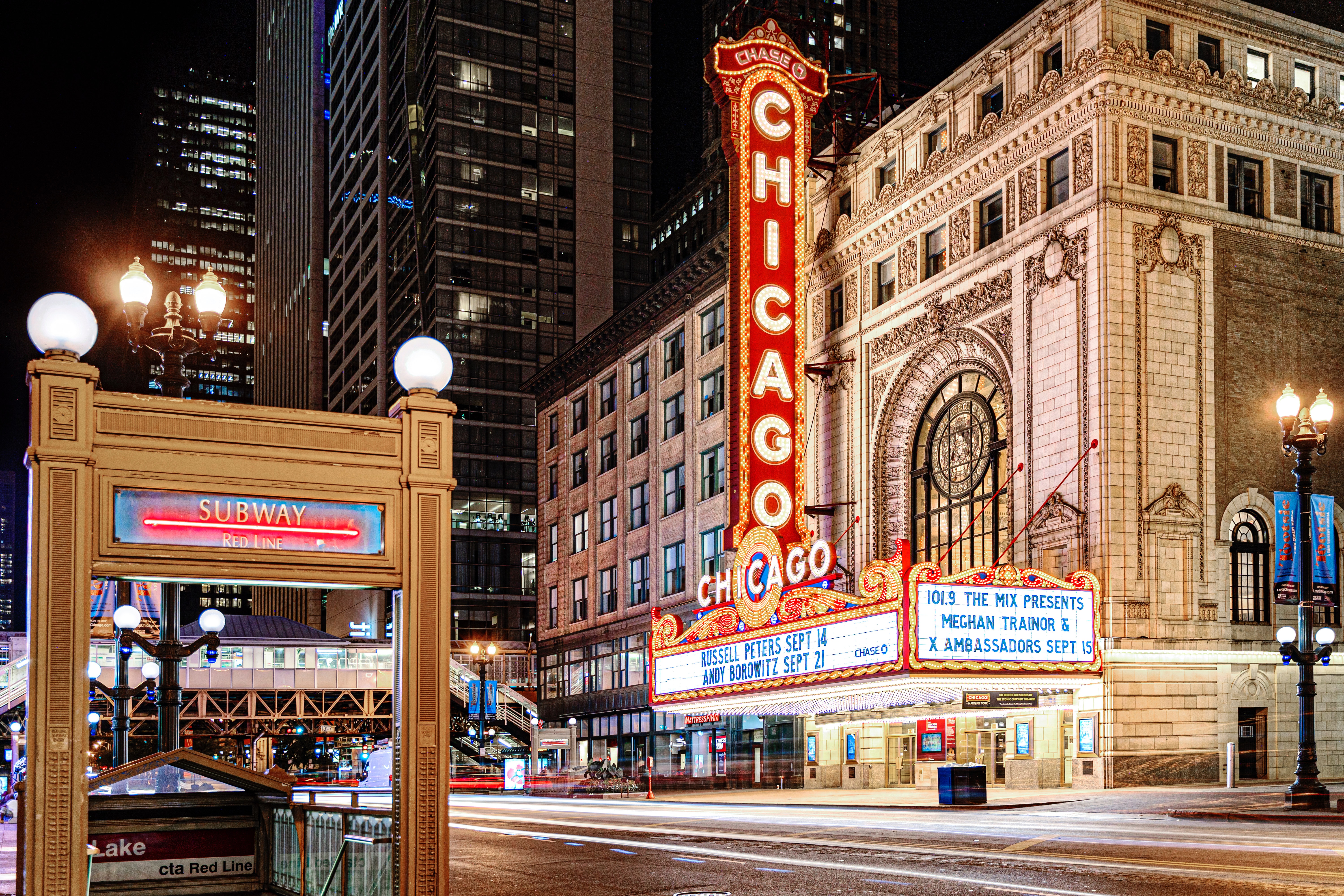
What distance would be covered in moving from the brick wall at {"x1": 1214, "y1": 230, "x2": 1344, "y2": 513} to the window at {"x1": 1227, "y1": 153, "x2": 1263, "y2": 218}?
0.93 metres

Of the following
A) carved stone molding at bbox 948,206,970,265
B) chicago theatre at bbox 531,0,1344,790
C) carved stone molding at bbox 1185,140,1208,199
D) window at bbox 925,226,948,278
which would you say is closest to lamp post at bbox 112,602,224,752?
chicago theatre at bbox 531,0,1344,790

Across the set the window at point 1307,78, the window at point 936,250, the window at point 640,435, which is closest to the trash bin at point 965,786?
the window at point 936,250

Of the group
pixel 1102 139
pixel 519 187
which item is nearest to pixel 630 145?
pixel 519 187

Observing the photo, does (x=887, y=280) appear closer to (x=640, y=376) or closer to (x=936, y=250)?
(x=936, y=250)

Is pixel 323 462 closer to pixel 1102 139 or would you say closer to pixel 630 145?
pixel 1102 139

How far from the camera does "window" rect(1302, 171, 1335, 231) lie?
131ft

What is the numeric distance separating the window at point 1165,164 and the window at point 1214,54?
2.88 meters

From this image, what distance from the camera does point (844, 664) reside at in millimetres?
37031

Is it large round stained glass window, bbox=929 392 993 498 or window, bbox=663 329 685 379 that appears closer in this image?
large round stained glass window, bbox=929 392 993 498

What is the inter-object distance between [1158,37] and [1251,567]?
48.8ft

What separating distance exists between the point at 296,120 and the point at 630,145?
8962cm

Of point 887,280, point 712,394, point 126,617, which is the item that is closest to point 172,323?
point 126,617

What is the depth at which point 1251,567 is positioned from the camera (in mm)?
37625

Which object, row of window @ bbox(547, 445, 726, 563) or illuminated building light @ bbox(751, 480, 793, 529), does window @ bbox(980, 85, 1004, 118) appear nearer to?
Answer: illuminated building light @ bbox(751, 480, 793, 529)
